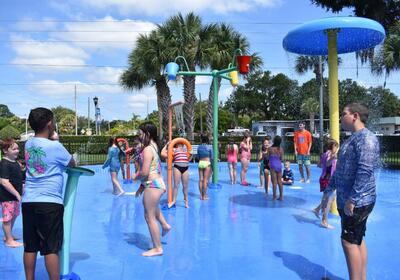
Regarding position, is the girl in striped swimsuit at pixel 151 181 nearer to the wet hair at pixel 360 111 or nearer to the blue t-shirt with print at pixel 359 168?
the blue t-shirt with print at pixel 359 168

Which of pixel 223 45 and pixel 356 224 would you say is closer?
pixel 356 224

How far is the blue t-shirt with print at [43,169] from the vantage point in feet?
11.0

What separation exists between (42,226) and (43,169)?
485 millimetres

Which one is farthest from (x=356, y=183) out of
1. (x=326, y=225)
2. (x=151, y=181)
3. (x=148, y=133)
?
(x=326, y=225)

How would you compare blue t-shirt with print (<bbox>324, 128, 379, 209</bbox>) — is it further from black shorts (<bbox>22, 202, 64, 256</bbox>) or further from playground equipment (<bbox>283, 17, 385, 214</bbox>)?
playground equipment (<bbox>283, 17, 385, 214</bbox>)

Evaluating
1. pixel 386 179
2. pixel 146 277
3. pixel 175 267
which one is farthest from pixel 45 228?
pixel 386 179

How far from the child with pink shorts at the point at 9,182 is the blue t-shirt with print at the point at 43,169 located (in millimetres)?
1667

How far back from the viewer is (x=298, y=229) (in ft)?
20.3

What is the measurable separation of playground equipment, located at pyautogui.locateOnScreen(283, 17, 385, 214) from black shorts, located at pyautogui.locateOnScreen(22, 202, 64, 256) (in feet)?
16.2

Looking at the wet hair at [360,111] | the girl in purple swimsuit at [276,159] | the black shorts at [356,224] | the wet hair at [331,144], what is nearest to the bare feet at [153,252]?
the black shorts at [356,224]

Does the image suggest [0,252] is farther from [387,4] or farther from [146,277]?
[387,4]

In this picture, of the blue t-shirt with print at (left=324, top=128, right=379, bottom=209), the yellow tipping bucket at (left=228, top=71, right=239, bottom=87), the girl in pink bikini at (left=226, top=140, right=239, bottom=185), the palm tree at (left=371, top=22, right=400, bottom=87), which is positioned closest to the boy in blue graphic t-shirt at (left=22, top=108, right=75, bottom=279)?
the blue t-shirt with print at (left=324, top=128, right=379, bottom=209)

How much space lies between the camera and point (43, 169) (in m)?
3.37

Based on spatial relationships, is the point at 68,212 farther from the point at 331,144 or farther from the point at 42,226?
the point at 331,144
